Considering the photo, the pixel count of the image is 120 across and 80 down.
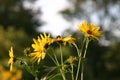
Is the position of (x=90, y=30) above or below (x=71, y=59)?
above

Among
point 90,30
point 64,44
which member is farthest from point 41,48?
point 90,30

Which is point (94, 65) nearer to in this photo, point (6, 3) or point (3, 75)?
point (6, 3)

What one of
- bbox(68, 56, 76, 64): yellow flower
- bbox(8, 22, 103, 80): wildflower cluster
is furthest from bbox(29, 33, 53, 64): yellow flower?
bbox(68, 56, 76, 64): yellow flower

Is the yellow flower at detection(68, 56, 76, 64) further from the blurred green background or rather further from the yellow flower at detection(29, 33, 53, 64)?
the blurred green background

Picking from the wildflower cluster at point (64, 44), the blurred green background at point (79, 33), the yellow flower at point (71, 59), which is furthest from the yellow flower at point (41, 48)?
the blurred green background at point (79, 33)

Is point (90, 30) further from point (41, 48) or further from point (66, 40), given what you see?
point (41, 48)

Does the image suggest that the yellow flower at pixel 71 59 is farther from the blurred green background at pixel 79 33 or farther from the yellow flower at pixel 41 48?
the blurred green background at pixel 79 33

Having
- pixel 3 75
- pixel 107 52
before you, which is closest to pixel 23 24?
pixel 107 52

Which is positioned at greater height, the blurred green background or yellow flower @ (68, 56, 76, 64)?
yellow flower @ (68, 56, 76, 64)
